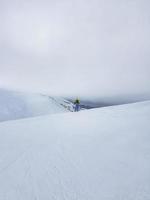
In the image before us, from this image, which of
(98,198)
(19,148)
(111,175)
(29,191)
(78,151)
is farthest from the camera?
(19,148)

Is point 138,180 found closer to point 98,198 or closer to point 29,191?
point 98,198

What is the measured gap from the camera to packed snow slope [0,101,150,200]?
274cm

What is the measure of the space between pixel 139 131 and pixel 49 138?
9.79 feet

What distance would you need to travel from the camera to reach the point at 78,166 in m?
3.67

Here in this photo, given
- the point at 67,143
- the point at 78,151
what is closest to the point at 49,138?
the point at 67,143

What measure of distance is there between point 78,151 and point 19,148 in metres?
1.76

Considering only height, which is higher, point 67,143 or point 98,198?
point 67,143

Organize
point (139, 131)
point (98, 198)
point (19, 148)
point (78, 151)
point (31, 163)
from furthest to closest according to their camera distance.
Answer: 1. point (139, 131)
2. point (19, 148)
3. point (78, 151)
4. point (31, 163)
5. point (98, 198)

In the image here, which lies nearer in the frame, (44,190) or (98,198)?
(98,198)

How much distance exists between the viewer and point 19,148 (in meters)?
5.21

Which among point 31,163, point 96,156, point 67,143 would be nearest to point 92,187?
point 96,156

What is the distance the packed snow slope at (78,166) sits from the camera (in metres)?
2.74

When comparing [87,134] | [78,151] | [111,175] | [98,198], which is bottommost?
[98,198]

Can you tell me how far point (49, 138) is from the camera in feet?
20.1
